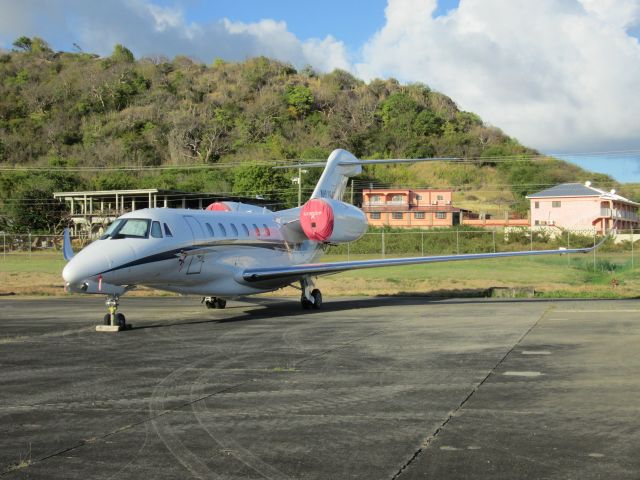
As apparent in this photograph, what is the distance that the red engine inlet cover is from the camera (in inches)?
968

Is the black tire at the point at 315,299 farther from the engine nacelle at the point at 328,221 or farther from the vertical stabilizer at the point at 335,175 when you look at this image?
the vertical stabilizer at the point at 335,175

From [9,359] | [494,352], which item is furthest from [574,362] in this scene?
[9,359]

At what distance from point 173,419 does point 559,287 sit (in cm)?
2510

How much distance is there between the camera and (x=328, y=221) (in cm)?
2459

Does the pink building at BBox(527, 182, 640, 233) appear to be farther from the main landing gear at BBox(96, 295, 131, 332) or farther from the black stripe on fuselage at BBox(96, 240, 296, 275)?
the main landing gear at BBox(96, 295, 131, 332)

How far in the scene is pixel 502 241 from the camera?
54812 millimetres

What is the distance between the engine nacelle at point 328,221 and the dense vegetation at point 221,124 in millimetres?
67875

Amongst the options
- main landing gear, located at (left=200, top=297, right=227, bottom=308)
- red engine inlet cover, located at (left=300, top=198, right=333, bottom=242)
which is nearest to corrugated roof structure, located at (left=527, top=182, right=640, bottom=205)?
red engine inlet cover, located at (left=300, top=198, right=333, bottom=242)

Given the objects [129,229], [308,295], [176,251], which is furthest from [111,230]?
[308,295]

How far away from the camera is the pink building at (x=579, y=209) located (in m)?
79.3

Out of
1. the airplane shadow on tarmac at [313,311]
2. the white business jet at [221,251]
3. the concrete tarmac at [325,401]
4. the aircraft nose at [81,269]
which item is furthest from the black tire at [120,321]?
the aircraft nose at [81,269]

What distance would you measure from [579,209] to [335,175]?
59028 millimetres

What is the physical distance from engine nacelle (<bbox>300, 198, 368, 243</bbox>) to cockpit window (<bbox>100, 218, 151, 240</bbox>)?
23.8 ft

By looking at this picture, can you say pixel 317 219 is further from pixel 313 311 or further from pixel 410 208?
pixel 410 208
